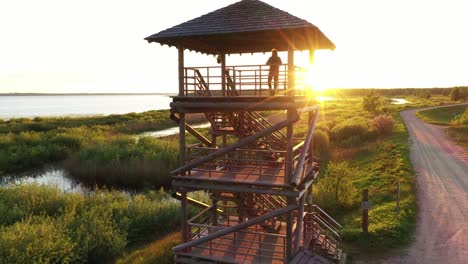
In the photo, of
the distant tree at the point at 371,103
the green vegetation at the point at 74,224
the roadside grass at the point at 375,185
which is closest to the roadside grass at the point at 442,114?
the distant tree at the point at 371,103

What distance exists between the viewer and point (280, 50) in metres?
15.9

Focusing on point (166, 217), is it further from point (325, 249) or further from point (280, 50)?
point (280, 50)

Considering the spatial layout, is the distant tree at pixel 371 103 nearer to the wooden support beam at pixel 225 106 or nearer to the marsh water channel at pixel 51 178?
the marsh water channel at pixel 51 178

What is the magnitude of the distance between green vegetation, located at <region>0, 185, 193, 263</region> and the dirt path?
524 inches

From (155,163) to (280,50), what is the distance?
20803 mm

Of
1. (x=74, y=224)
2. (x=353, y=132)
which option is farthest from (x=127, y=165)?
(x=353, y=132)

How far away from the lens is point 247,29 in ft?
39.2

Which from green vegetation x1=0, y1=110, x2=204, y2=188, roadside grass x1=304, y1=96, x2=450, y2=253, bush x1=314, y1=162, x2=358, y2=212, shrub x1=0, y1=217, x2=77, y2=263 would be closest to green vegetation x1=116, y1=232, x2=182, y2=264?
shrub x1=0, y1=217, x2=77, y2=263

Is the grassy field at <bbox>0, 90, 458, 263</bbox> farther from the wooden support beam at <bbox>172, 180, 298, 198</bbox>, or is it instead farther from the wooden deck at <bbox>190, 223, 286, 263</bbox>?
the wooden support beam at <bbox>172, 180, 298, 198</bbox>

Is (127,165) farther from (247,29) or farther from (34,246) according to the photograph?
(247,29)

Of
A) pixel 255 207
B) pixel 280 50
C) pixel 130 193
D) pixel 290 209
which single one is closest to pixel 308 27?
pixel 280 50

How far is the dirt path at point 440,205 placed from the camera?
1573 cm

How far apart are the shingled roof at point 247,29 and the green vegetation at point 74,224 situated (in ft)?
34.7

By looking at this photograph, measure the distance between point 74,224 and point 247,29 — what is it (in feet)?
47.6
